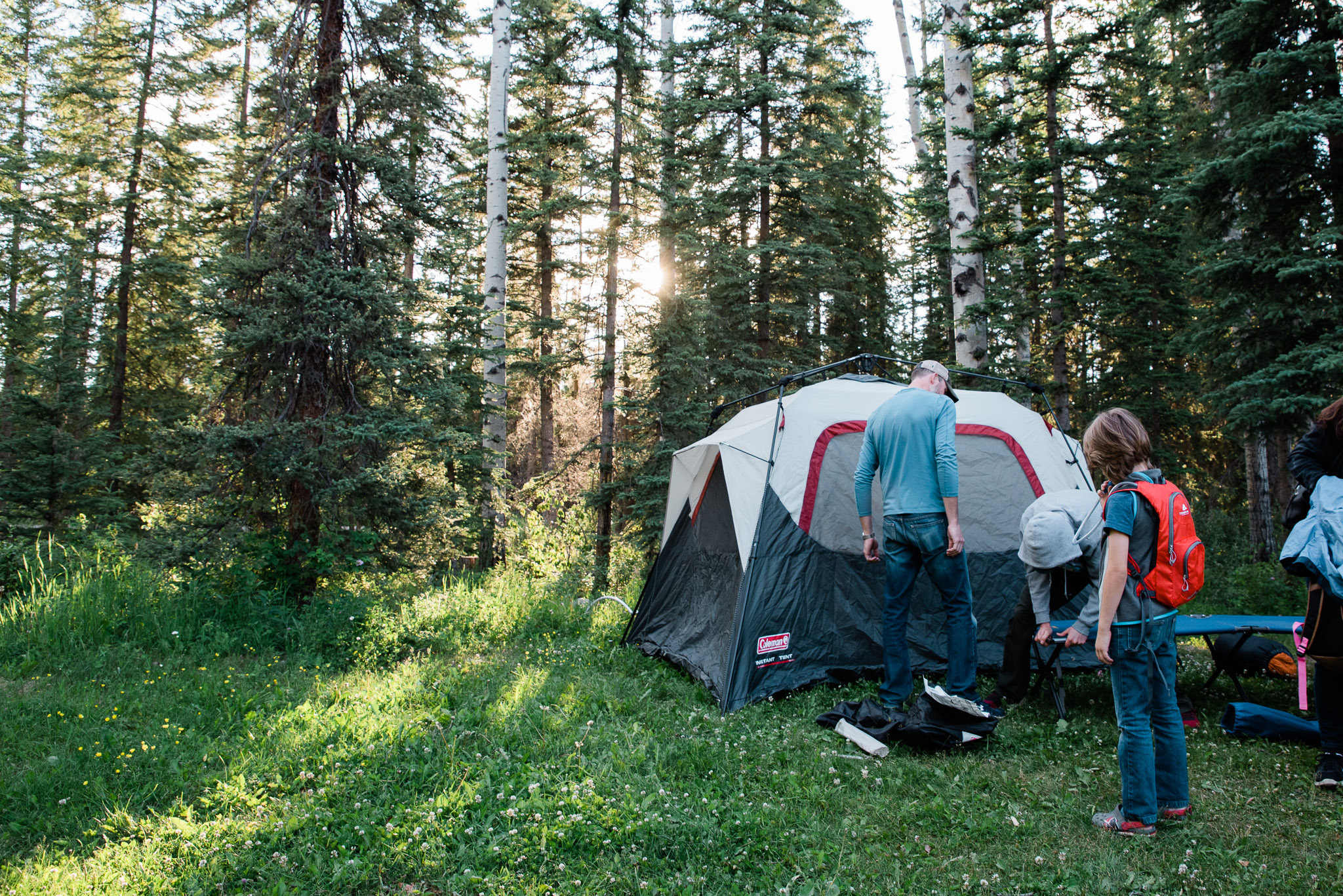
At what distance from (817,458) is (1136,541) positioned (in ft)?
7.91

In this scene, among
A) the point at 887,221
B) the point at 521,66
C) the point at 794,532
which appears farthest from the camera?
the point at 887,221

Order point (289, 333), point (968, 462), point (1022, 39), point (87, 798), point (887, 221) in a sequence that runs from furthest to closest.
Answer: point (887, 221) < point (1022, 39) < point (289, 333) < point (968, 462) < point (87, 798)

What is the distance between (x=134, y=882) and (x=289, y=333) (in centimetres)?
491

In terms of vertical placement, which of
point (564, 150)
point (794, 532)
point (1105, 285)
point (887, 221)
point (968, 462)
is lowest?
point (794, 532)

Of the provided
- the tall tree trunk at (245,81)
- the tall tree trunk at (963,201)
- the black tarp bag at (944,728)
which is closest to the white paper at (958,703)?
the black tarp bag at (944,728)

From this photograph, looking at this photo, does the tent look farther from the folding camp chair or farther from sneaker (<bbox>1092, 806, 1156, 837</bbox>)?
sneaker (<bbox>1092, 806, 1156, 837</bbox>)

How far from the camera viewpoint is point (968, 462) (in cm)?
536

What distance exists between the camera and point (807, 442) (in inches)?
201

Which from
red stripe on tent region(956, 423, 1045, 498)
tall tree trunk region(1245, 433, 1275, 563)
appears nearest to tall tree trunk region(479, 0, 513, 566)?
red stripe on tent region(956, 423, 1045, 498)

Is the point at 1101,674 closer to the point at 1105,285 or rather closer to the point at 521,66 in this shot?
the point at 1105,285

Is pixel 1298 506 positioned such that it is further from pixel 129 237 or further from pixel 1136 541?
pixel 129 237

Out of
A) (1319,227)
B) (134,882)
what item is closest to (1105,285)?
(1319,227)

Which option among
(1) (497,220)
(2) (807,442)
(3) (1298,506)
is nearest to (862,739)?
(2) (807,442)

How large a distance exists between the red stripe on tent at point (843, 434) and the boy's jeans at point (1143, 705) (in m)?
2.29
